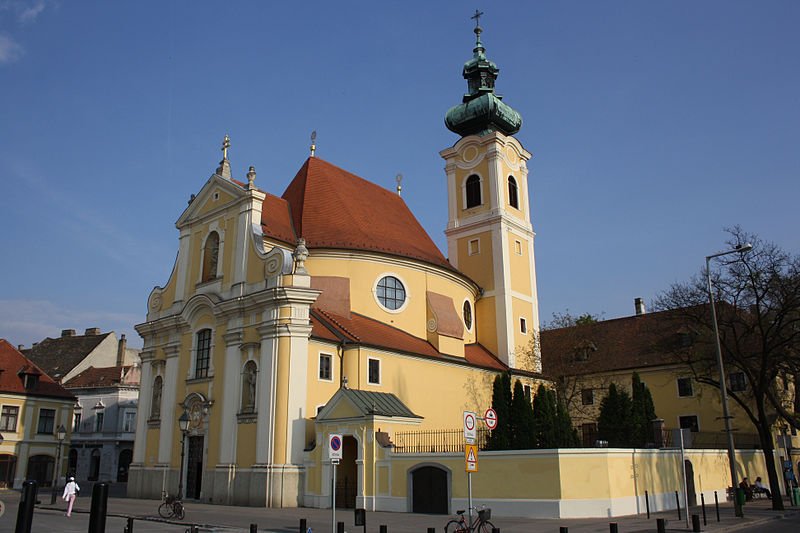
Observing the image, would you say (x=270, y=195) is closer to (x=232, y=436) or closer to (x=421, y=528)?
(x=232, y=436)

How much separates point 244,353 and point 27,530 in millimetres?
21668

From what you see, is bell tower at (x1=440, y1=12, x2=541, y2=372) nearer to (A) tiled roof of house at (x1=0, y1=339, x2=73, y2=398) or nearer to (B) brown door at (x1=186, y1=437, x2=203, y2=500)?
(B) brown door at (x1=186, y1=437, x2=203, y2=500)

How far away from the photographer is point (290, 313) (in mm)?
26375

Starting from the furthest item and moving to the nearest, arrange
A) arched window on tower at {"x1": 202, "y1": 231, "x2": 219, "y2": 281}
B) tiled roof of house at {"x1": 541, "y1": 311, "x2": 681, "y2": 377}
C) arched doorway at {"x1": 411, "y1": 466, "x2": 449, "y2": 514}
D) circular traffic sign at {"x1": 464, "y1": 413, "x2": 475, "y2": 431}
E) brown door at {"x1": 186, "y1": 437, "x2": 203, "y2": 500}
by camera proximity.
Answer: tiled roof of house at {"x1": 541, "y1": 311, "x2": 681, "y2": 377}
arched window on tower at {"x1": 202, "y1": 231, "x2": 219, "y2": 281}
brown door at {"x1": 186, "y1": 437, "x2": 203, "y2": 500}
arched doorway at {"x1": 411, "y1": 466, "x2": 449, "y2": 514}
circular traffic sign at {"x1": 464, "y1": 413, "x2": 475, "y2": 431}

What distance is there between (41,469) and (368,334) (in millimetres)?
25630

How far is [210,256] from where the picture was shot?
31.8 meters

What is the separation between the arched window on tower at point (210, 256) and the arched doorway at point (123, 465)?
27864mm

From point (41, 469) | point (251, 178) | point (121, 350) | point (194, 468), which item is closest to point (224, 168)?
point (251, 178)

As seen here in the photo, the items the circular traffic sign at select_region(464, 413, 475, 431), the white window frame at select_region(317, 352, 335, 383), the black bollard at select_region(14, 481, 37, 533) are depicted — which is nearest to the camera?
the black bollard at select_region(14, 481, 37, 533)

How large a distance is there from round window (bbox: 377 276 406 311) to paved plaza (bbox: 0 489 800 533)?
11820mm

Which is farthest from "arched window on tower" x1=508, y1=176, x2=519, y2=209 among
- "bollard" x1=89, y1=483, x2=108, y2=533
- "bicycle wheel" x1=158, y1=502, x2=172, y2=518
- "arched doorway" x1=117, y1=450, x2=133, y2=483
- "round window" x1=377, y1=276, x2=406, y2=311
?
"bollard" x1=89, y1=483, x2=108, y2=533

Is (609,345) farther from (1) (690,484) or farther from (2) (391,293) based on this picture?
(1) (690,484)

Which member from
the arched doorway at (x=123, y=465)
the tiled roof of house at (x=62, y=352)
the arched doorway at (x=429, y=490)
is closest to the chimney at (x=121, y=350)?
the tiled roof of house at (x=62, y=352)

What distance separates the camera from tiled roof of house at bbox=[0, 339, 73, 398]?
132 feet
